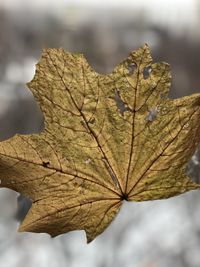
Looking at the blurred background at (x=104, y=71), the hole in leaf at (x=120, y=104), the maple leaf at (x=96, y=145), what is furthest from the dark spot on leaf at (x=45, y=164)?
the blurred background at (x=104, y=71)

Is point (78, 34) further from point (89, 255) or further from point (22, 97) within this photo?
point (89, 255)

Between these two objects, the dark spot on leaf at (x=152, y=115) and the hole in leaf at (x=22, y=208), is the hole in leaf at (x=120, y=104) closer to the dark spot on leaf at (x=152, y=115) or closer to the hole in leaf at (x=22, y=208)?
the dark spot on leaf at (x=152, y=115)

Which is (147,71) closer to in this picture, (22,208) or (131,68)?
(131,68)

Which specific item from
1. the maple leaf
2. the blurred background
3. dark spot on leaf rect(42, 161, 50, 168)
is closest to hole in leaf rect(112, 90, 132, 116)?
the maple leaf

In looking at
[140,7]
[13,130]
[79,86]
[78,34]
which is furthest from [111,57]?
[79,86]

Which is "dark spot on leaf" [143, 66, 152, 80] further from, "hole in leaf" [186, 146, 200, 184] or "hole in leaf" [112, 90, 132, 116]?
"hole in leaf" [186, 146, 200, 184]

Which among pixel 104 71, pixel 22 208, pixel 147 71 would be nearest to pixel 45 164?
pixel 147 71
